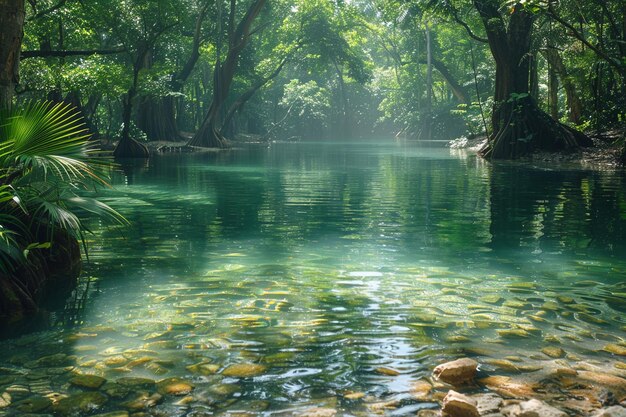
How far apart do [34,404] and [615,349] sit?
4045 mm

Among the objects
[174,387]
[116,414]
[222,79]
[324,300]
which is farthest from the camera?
[222,79]

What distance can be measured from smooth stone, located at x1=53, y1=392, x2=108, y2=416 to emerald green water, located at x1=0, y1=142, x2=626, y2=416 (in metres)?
0.06

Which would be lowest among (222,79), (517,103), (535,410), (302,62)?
(535,410)

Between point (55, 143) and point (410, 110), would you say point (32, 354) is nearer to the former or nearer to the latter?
point (55, 143)

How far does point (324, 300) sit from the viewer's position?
6535mm

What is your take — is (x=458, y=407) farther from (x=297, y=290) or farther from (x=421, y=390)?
(x=297, y=290)

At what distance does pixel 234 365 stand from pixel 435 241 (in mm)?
5522

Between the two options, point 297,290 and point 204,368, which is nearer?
point 204,368

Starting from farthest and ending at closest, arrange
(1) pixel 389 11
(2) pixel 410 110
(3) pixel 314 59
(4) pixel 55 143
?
(2) pixel 410 110
(3) pixel 314 59
(1) pixel 389 11
(4) pixel 55 143

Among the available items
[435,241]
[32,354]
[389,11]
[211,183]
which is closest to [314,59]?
[389,11]

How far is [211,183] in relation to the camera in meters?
18.8

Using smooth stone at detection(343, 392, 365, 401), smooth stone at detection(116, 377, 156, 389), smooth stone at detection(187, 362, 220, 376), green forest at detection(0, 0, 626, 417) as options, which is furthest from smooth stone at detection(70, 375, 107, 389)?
smooth stone at detection(343, 392, 365, 401)

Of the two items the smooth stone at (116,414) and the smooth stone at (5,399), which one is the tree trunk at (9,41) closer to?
the smooth stone at (5,399)

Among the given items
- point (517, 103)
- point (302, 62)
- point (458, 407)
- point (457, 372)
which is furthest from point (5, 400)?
point (302, 62)
